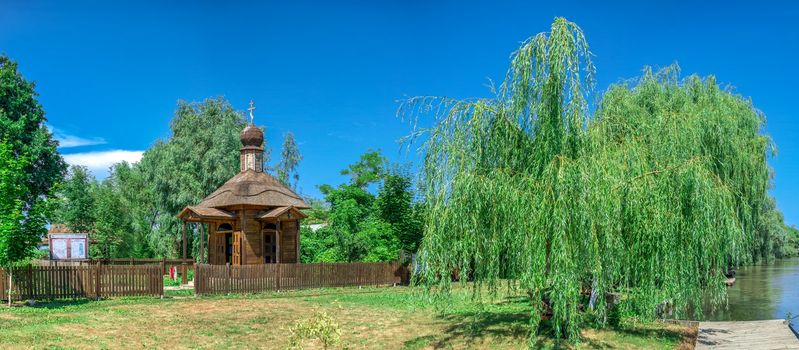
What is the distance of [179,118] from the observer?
41.4 m

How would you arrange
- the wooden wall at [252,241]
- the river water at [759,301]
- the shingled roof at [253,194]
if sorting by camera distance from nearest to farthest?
the river water at [759,301]
the shingled roof at [253,194]
the wooden wall at [252,241]

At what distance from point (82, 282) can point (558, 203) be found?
15.9 m

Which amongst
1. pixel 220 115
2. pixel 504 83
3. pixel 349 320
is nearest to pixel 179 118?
pixel 220 115

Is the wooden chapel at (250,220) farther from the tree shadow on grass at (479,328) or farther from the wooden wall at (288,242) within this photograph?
the tree shadow on grass at (479,328)

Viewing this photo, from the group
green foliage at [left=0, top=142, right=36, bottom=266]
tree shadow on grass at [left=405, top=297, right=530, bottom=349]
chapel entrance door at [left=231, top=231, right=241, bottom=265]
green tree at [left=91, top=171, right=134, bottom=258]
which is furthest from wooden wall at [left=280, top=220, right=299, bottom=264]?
green tree at [left=91, top=171, right=134, bottom=258]

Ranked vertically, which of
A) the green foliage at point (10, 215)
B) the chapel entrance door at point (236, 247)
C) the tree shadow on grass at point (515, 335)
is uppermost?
the green foliage at point (10, 215)

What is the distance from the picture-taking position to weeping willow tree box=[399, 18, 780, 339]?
11586 millimetres

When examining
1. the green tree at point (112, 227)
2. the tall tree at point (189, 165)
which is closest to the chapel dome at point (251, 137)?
the tall tree at point (189, 165)

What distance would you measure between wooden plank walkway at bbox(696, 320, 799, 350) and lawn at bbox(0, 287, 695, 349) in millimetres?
560

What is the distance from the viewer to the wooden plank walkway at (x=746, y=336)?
1397 cm

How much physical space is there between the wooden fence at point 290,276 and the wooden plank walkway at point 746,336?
1416cm

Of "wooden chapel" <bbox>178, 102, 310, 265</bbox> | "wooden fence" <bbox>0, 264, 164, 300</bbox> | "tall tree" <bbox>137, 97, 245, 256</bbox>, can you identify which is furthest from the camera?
"tall tree" <bbox>137, 97, 245, 256</bbox>

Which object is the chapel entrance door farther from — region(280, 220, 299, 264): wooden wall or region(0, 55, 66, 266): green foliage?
region(0, 55, 66, 266): green foliage

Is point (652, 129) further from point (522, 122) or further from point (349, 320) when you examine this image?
point (349, 320)
